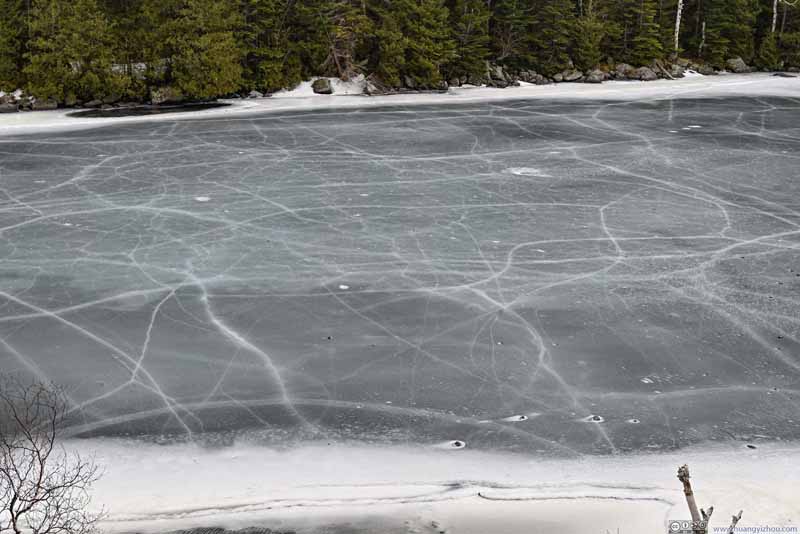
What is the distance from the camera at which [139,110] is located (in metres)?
24.8

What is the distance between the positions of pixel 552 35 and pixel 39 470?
3006cm

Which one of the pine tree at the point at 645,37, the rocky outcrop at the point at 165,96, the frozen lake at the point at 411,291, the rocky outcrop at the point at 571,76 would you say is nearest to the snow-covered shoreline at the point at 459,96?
the rocky outcrop at the point at 571,76

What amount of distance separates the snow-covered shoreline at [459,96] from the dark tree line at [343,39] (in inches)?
49.3

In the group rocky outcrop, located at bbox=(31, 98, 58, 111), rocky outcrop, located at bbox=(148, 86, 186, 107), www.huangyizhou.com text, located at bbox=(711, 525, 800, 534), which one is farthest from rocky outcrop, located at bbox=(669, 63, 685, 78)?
www.huangyizhou.com text, located at bbox=(711, 525, 800, 534)

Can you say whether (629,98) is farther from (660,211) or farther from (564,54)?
(660,211)

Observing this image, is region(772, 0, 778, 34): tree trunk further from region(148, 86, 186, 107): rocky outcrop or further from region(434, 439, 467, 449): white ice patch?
region(434, 439, 467, 449): white ice patch

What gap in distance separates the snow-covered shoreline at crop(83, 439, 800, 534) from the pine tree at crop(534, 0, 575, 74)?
28.1m

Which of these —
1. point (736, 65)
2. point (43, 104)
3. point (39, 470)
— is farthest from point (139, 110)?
point (736, 65)

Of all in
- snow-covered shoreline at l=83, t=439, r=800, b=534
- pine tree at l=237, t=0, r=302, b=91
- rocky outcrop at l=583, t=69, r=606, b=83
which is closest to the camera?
snow-covered shoreline at l=83, t=439, r=800, b=534

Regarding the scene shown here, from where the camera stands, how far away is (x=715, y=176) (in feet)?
54.9

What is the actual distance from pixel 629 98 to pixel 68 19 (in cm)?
1682

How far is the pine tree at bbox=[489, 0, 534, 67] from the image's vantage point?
33.6 metres

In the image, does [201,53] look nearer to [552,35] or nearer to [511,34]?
[511,34]

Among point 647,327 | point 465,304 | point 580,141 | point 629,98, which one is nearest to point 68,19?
point 580,141
